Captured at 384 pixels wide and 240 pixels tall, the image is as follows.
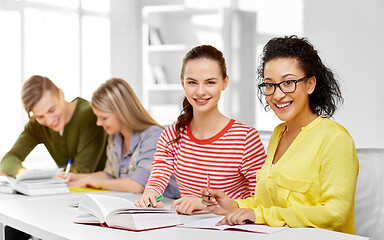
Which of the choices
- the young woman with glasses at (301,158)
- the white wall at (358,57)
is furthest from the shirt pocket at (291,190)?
the white wall at (358,57)

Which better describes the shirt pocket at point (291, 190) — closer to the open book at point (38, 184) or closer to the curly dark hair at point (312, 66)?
the curly dark hair at point (312, 66)

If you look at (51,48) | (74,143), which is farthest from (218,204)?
(51,48)

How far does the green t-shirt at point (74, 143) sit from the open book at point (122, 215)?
1.22 meters

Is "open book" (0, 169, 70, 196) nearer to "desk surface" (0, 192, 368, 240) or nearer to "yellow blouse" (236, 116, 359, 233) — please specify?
"desk surface" (0, 192, 368, 240)

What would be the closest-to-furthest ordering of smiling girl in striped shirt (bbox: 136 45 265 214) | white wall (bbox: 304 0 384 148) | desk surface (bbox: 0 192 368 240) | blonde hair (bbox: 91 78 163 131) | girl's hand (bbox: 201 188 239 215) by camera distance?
1. desk surface (bbox: 0 192 368 240)
2. girl's hand (bbox: 201 188 239 215)
3. smiling girl in striped shirt (bbox: 136 45 265 214)
4. blonde hair (bbox: 91 78 163 131)
5. white wall (bbox: 304 0 384 148)

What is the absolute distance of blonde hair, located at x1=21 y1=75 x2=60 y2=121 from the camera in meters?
2.87

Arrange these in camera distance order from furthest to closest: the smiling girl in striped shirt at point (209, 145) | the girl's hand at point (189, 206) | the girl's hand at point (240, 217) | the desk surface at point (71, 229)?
the smiling girl in striped shirt at point (209, 145)
the girl's hand at point (189, 206)
the girl's hand at point (240, 217)
the desk surface at point (71, 229)

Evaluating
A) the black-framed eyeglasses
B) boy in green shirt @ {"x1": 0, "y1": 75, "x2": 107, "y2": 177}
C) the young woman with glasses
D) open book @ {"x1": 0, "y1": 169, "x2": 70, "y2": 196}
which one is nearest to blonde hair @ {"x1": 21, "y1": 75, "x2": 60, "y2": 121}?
boy in green shirt @ {"x1": 0, "y1": 75, "x2": 107, "y2": 177}

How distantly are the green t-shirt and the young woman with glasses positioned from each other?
1.40 meters

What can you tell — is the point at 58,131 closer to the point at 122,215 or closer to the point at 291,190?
the point at 122,215

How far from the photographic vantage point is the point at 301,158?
1.51 metres

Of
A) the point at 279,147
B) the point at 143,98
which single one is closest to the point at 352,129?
the point at 143,98

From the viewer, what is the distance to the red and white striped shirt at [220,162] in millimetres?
1897

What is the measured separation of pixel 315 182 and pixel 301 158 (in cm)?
8
